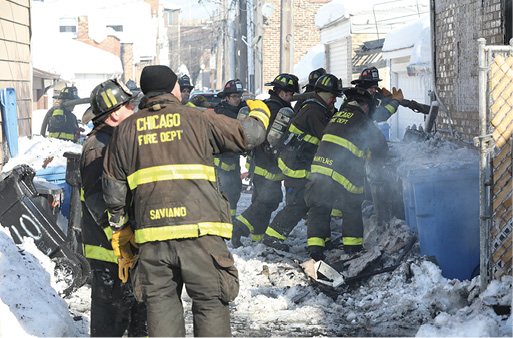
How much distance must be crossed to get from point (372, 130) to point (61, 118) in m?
7.70

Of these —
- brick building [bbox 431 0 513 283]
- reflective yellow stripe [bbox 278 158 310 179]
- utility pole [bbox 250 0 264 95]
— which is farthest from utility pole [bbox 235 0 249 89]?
reflective yellow stripe [bbox 278 158 310 179]

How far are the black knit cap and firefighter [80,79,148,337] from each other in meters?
0.44

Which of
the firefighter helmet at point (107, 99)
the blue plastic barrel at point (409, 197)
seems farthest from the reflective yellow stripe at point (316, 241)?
the firefighter helmet at point (107, 99)

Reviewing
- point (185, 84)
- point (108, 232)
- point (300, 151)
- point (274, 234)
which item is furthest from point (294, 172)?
point (185, 84)

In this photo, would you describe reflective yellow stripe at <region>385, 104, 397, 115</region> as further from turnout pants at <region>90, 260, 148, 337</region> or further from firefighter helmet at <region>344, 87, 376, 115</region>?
turnout pants at <region>90, 260, 148, 337</region>

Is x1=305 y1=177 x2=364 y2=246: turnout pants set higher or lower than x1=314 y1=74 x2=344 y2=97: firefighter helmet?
lower

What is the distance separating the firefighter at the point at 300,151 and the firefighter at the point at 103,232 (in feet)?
11.9

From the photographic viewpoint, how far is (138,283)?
409 centimetres

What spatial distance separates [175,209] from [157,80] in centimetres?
83

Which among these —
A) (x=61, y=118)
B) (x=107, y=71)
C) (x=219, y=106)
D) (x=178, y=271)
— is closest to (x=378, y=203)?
(x=219, y=106)

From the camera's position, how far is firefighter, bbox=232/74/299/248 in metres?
8.75

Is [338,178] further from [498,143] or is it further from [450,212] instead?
[498,143]

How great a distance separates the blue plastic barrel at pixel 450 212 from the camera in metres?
6.45

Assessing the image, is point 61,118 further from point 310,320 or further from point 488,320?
point 488,320
